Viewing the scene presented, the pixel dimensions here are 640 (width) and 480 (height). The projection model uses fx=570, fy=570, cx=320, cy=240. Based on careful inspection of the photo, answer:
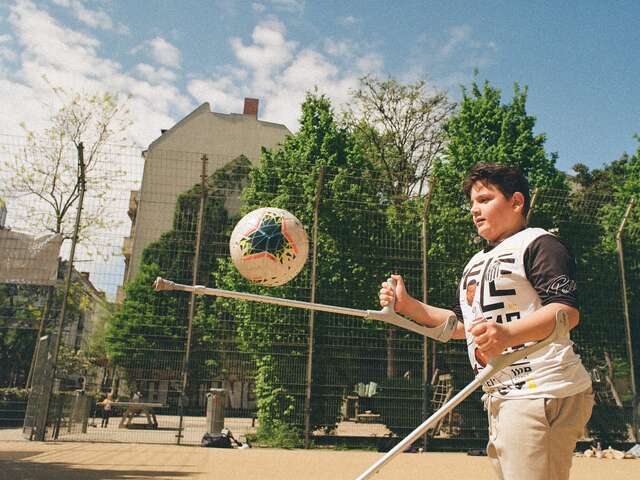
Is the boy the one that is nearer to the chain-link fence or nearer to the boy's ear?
the boy's ear

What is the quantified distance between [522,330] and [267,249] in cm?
231

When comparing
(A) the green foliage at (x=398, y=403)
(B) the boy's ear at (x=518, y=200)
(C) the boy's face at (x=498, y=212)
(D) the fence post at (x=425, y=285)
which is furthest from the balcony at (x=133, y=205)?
(B) the boy's ear at (x=518, y=200)

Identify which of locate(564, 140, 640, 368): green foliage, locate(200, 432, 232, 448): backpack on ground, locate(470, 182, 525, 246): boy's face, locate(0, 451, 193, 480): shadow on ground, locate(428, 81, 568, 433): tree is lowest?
locate(0, 451, 193, 480): shadow on ground

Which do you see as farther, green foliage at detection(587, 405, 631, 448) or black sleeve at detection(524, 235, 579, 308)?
green foliage at detection(587, 405, 631, 448)

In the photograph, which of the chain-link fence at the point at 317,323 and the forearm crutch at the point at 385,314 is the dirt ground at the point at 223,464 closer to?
the chain-link fence at the point at 317,323

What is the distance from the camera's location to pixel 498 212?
2885 millimetres

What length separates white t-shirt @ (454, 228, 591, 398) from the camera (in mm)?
2484

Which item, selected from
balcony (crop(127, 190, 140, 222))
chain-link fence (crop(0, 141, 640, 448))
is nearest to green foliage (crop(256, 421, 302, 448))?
chain-link fence (crop(0, 141, 640, 448))

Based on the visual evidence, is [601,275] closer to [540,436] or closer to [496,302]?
[496,302]

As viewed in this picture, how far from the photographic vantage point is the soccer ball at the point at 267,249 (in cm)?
421

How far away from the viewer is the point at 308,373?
10820mm

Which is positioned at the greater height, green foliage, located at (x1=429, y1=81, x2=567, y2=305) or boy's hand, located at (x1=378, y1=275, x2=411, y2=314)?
green foliage, located at (x1=429, y1=81, x2=567, y2=305)

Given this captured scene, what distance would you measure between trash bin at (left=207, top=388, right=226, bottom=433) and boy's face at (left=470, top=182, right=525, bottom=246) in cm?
917

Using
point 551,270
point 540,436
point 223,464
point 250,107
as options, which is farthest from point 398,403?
point 250,107
